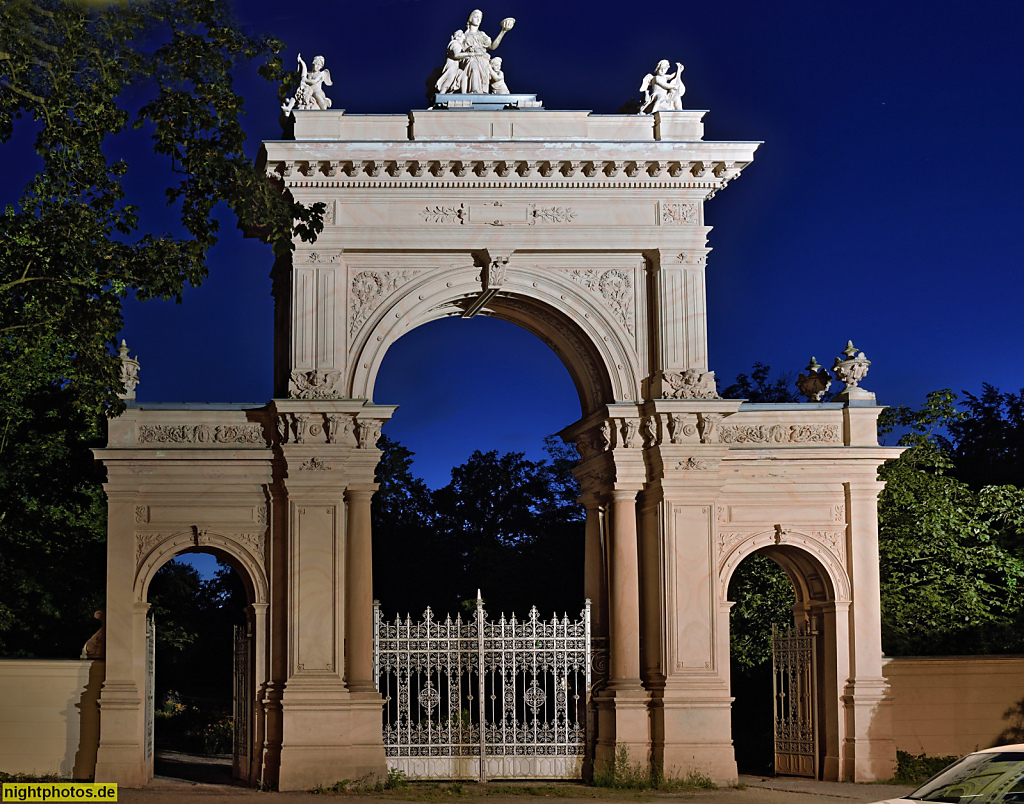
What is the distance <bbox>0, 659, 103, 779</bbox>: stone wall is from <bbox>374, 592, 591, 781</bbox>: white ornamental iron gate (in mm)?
4382

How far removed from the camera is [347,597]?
2177 cm

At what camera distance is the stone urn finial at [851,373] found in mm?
23266

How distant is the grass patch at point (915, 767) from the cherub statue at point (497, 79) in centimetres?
1215

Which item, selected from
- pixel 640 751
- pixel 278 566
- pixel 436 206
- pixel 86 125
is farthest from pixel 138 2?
pixel 640 751

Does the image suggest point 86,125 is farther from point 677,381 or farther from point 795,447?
point 795,447

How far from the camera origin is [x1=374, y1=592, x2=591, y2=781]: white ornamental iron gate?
21891 millimetres

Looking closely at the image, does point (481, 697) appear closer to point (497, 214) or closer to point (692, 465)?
point (692, 465)

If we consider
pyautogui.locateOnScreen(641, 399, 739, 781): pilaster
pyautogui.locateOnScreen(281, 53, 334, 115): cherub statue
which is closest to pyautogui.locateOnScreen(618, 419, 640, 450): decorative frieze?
pyautogui.locateOnScreen(641, 399, 739, 781): pilaster

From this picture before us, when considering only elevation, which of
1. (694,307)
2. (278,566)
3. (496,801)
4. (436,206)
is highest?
(436,206)

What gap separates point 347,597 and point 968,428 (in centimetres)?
3090

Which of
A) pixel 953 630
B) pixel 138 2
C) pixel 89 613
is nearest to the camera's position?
pixel 138 2

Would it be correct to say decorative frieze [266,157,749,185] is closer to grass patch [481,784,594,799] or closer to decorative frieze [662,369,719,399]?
decorative frieze [662,369,719,399]

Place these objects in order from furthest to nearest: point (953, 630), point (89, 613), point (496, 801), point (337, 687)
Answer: point (89, 613)
point (953, 630)
point (337, 687)
point (496, 801)

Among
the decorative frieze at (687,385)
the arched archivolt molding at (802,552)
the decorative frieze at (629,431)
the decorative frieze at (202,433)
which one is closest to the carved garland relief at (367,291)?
the decorative frieze at (202,433)
